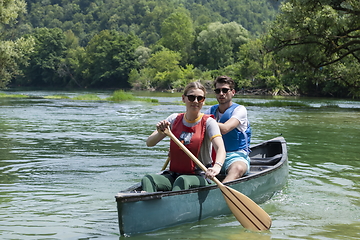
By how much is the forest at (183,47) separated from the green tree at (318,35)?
0.06m

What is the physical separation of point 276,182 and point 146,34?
140 metres

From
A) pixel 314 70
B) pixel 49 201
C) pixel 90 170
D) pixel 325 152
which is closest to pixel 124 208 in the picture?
pixel 49 201

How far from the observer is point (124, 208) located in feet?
17.0

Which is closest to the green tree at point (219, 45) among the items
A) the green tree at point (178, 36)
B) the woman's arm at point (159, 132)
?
the green tree at point (178, 36)

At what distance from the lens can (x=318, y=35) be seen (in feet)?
91.0

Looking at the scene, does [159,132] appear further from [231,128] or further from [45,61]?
[45,61]

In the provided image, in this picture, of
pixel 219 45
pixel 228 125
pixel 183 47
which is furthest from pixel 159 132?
pixel 183 47

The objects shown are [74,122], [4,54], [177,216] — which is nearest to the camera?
[177,216]

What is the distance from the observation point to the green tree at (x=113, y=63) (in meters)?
87.7

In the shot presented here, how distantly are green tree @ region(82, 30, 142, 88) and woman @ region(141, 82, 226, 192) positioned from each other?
81.4m

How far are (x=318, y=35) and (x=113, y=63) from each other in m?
65.3

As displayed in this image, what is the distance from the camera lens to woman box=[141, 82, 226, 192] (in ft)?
18.5

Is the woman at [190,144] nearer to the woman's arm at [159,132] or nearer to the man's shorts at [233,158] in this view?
the woman's arm at [159,132]

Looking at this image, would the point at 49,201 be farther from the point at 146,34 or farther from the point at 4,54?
the point at 146,34
